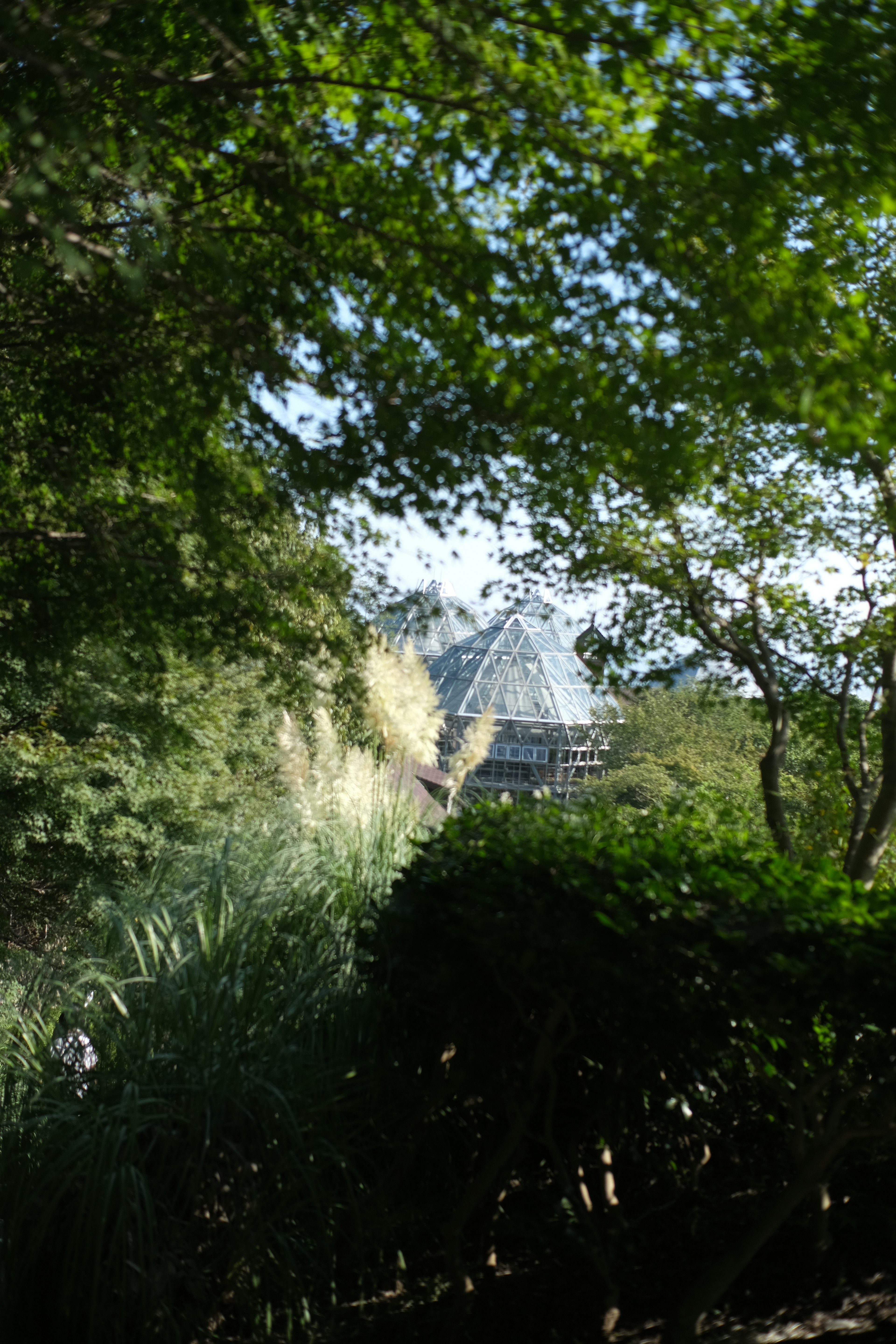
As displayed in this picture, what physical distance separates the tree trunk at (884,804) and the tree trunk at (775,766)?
1.20 feet

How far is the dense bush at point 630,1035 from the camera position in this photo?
2.89 m

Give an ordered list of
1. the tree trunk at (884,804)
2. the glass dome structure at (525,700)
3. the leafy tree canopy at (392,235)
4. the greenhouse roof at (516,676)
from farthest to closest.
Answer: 1. the greenhouse roof at (516,676)
2. the glass dome structure at (525,700)
3. the tree trunk at (884,804)
4. the leafy tree canopy at (392,235)

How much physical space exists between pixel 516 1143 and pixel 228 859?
6.64 feet

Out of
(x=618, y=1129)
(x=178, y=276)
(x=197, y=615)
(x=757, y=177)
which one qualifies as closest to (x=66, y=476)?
(x=197, y=615)

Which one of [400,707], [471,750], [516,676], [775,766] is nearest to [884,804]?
[775,766]

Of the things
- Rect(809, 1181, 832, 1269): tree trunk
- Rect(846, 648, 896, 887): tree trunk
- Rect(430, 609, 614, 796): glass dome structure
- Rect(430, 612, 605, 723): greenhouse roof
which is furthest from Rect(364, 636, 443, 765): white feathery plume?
Rect(430, 612, 605, 723): greenhouse roof

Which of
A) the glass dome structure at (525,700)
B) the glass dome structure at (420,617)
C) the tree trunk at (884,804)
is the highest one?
the glass dome structure at (525,700)

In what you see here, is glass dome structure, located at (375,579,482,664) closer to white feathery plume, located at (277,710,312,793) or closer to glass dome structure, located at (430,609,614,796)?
white feathery plume, located at (277,710,312,793)

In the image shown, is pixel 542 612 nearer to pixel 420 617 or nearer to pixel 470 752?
pixel 470 752

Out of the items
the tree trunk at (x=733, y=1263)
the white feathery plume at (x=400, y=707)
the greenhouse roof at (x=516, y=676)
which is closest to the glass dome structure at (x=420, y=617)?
the white feathery plume at (x=400, y=707)

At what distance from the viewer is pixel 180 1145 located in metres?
3.45

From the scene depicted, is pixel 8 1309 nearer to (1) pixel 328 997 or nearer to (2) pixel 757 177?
(1) pixel 328 997

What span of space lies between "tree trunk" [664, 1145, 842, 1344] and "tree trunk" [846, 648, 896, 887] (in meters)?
2.70

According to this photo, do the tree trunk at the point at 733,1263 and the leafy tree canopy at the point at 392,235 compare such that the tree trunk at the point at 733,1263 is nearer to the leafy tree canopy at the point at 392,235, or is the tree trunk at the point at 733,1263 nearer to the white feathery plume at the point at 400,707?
the leafy tree canopy at the point at 392,235
